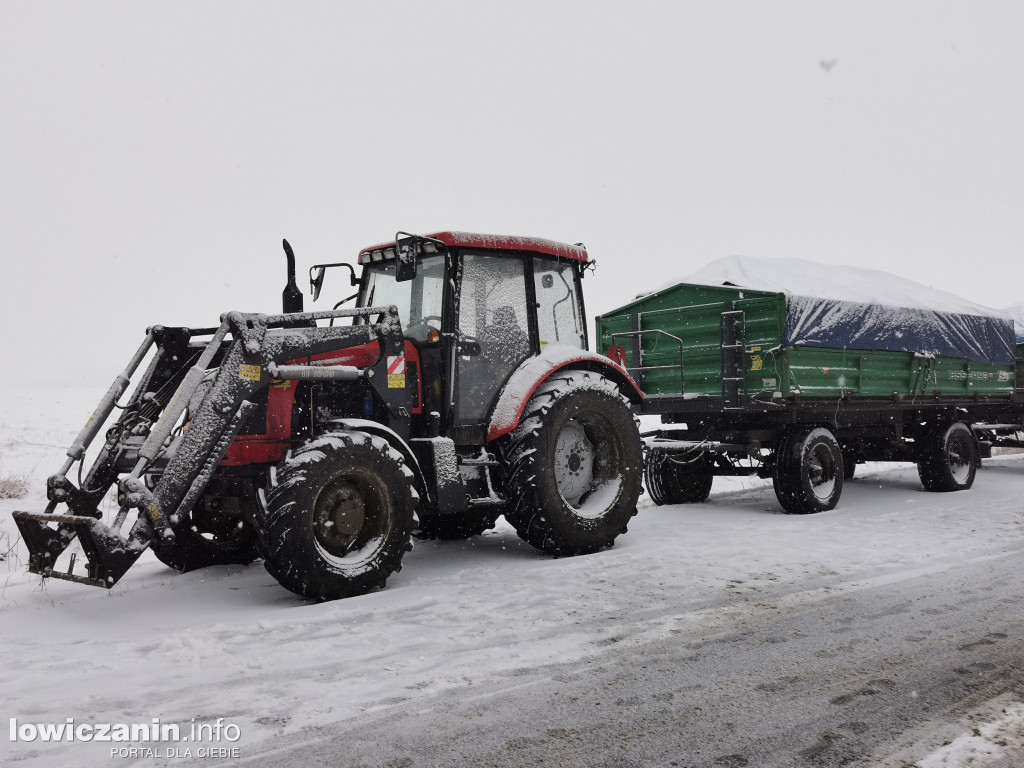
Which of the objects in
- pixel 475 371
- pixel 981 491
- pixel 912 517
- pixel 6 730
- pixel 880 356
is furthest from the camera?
pixel 981 491

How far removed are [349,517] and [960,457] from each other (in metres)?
8.74

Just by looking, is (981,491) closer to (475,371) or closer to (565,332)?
(565,332)

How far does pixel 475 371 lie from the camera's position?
20.7ft

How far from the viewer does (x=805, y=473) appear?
8.69 metres

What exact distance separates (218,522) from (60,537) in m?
1.29

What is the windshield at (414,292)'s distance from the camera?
6.24 meters

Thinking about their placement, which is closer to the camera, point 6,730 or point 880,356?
point 6,730

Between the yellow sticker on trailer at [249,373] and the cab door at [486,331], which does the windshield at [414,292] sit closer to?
the cab door at [486,331]

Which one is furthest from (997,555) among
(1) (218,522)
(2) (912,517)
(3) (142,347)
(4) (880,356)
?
(3) (142,347)

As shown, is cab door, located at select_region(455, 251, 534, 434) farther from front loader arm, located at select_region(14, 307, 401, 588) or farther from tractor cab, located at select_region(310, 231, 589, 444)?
front loader arm, located at select_region(14, 307, 401, 588)

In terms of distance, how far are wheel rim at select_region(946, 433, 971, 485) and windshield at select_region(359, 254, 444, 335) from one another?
761 cm

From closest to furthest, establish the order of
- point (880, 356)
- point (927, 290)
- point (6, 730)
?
point (6, 730) < point (880, 356) < point (927, 290)

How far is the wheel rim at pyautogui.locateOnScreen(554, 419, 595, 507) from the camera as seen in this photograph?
668cm

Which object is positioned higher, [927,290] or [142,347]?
[927,290]
